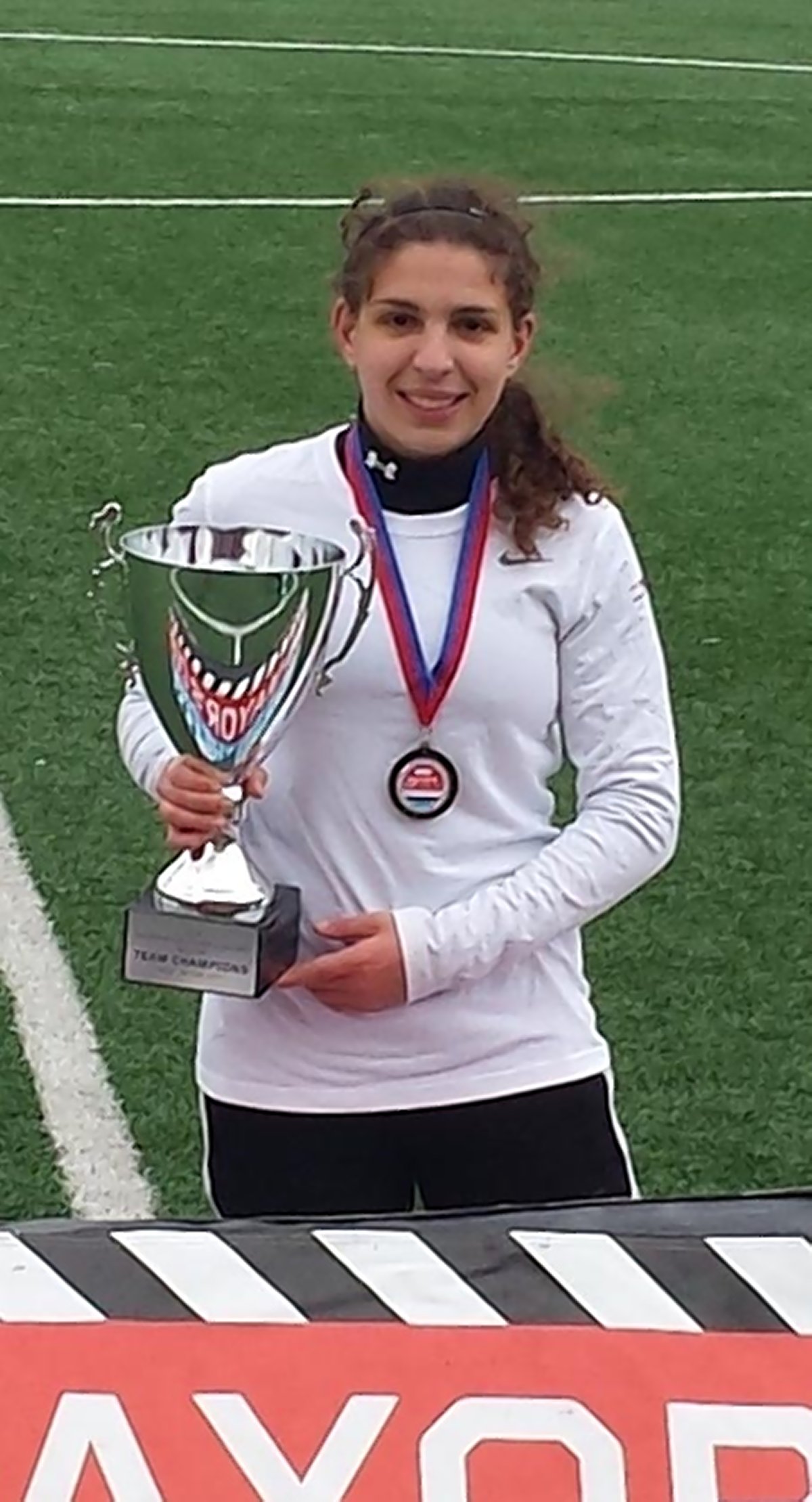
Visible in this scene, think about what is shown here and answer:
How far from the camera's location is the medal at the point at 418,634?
1.95 metres

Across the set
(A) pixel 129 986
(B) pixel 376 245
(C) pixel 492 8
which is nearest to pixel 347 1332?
(B) pixel 376 245

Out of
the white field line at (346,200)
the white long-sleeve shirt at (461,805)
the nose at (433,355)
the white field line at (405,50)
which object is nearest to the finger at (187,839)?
the white long-sleeve shirt at (461,805)

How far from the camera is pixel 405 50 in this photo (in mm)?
13375

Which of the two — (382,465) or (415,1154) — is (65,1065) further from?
(382,465)

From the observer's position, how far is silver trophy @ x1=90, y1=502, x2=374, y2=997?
1.86 meters

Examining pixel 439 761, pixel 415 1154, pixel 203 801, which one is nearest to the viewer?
pixel 203 801

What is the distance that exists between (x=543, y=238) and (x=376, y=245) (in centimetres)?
26

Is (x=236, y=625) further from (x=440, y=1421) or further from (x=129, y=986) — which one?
(x=129, y=986)

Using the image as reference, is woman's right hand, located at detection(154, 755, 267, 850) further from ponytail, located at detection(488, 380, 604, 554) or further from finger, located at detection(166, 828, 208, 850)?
ponytail, located at detection(488, 380, 604, 554)

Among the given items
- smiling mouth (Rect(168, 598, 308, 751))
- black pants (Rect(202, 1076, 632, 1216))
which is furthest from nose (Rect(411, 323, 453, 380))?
black pants (Rect(202, 1076, 632, 1216))

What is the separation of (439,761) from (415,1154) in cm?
37

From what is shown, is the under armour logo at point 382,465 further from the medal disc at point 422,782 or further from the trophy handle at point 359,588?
the medal disc at point 422,782

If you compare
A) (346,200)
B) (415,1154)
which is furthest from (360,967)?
(346,200)

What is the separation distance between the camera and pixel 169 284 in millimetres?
8031
